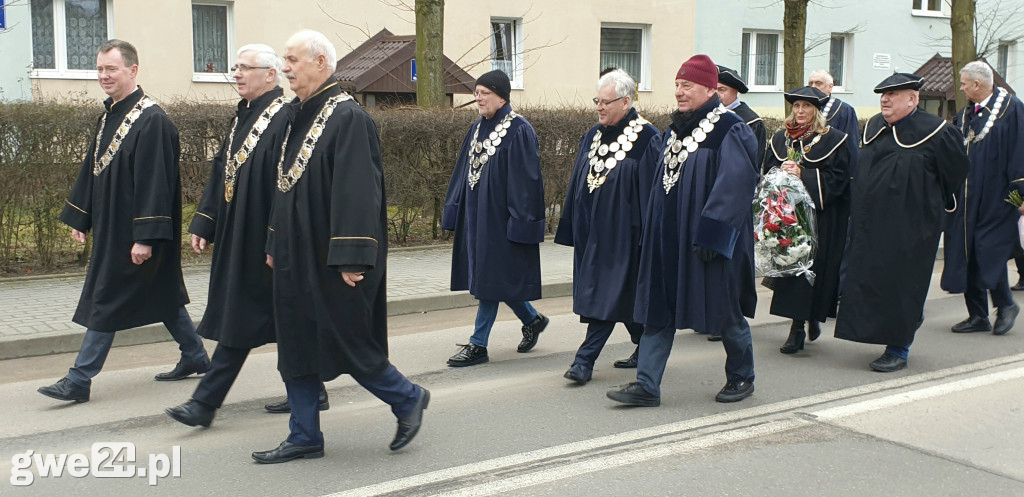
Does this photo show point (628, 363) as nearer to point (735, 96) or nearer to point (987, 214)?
point (735, 96)

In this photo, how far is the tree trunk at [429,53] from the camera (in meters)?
13.3

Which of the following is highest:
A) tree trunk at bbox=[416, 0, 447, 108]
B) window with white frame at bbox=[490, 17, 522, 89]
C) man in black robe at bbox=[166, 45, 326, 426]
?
window with white frame at bbox=[490, 17, 522, 89]

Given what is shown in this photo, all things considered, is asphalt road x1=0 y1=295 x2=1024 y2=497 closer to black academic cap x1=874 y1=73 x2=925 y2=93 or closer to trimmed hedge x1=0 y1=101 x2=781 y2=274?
black academic cap x1=874 y1=73 x2=925 y2=93

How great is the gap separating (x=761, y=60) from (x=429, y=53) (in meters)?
13.7

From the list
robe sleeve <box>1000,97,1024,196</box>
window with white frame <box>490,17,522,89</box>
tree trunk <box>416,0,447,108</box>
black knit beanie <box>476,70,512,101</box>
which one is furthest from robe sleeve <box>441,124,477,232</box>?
window with white frame <box>490,17,522,89</box>

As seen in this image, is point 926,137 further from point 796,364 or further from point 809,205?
point 796,364

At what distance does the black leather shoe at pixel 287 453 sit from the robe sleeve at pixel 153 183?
1.69 meters

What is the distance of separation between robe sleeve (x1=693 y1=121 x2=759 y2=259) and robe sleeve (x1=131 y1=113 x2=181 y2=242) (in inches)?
119

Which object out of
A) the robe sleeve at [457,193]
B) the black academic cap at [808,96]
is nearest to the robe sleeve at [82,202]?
the robe sleeve at [457,193]

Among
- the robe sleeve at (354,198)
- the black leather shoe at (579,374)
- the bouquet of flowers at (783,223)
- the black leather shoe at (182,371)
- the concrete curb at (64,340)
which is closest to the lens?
the robe sleeve at (354,198)

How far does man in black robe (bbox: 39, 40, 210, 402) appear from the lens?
19.7 ft

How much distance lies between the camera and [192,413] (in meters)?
5.28

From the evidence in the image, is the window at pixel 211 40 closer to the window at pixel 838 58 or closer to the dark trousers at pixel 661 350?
the dark trousers at pixel 661 350

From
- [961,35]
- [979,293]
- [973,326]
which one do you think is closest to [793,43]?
[961,35]
